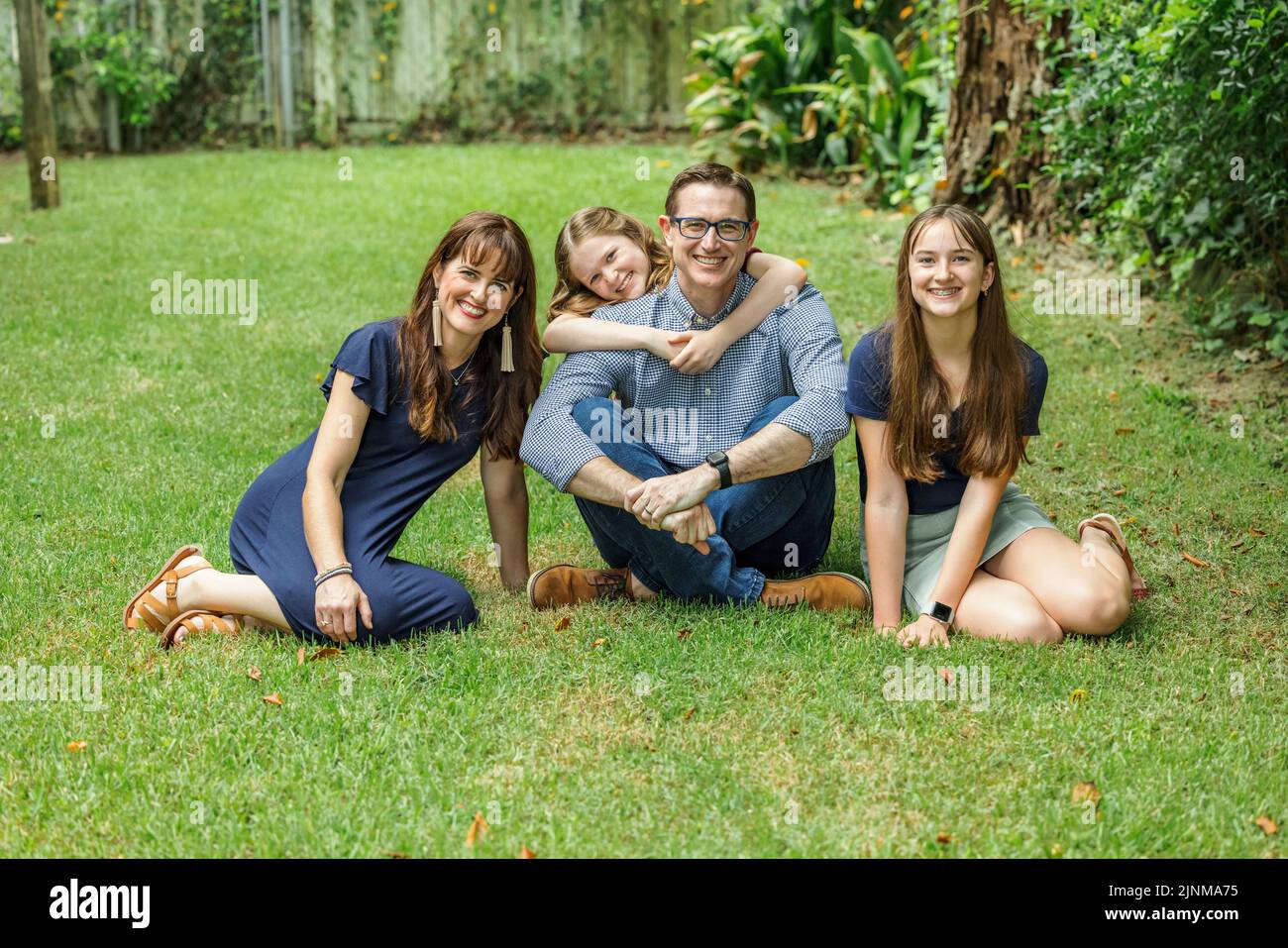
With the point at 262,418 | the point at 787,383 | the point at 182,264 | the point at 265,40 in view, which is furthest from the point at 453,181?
the point at 787,383

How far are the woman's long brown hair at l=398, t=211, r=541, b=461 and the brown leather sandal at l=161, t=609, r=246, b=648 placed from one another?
76 cm

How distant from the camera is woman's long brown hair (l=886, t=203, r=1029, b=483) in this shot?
3.63 meters

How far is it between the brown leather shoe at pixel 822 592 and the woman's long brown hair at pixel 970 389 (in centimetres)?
39

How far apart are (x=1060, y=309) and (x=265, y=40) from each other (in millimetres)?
8372

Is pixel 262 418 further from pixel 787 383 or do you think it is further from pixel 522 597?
pixel 787 383

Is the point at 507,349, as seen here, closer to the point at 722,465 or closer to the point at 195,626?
the point at 722,465

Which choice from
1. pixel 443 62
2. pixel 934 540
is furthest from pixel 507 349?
pixel 443 62

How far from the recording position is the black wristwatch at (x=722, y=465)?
11.8ft

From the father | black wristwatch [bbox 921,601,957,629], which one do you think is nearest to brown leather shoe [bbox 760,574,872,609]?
the father

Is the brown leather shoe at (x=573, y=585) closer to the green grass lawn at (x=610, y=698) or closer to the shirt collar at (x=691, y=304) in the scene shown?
the green grass lawn at (x=610, y=698)

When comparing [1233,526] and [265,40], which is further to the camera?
[265,40]

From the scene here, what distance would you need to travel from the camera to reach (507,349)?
385 cm

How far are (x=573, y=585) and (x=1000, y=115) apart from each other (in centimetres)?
501

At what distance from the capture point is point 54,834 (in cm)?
270
